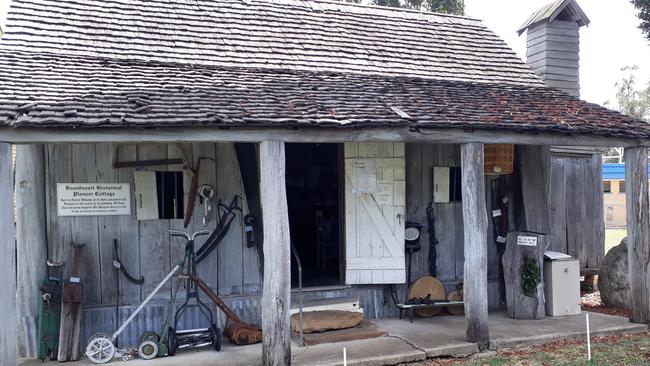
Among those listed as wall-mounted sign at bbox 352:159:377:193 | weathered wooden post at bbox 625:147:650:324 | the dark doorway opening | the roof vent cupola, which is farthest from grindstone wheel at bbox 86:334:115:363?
the roof vent cupola

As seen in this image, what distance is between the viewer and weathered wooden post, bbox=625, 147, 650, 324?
304 inches

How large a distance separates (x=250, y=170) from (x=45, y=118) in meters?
2.78

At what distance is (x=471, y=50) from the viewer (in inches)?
404

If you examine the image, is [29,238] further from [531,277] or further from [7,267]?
[531,277]

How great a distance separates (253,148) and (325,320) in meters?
2.38

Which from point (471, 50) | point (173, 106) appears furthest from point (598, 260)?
point (173, 106)

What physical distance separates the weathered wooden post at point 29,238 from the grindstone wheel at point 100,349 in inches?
33.0

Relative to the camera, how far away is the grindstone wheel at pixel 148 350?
6.53 metres

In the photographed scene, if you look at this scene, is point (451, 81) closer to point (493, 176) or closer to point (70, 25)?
point (493, 176)

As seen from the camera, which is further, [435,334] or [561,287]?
[561,287]

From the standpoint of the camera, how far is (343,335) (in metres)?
7.13

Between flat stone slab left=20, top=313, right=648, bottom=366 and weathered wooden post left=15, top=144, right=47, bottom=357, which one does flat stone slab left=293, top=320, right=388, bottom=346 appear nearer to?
flat stone slab left=20, top=313, right=648, bottom=366

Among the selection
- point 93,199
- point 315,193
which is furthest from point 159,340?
point 315,193

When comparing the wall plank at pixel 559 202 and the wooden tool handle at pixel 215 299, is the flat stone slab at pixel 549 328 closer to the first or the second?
the wall plank at pixel 559 202
